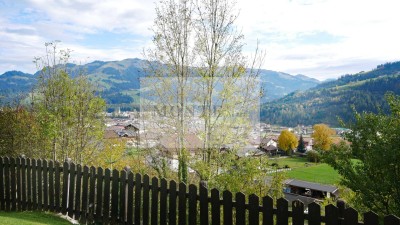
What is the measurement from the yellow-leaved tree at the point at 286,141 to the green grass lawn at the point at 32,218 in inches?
3110

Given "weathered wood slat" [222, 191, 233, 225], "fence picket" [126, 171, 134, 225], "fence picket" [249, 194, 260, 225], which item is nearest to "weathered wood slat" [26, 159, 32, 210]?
"fence picket" [126, 171, 134, 225]

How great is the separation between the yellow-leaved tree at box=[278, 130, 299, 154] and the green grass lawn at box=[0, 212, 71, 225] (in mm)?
78991

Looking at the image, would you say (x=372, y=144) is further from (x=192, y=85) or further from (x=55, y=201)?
(x=55, y=201)

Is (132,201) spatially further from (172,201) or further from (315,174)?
(315,174)

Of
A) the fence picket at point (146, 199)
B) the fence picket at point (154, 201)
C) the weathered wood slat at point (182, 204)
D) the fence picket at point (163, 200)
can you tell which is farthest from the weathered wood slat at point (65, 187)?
the weathered wood slat at point (182, 204)

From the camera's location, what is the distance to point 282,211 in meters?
5.05

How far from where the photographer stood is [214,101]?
421 inches

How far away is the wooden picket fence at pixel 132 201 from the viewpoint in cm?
501

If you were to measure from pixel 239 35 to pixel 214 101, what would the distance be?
230 centimetres

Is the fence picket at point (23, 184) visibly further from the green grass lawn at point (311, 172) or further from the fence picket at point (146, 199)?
the green grass lawn at point (311, 172)

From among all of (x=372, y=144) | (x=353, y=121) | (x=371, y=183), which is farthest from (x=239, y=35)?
(x=371, y=183)

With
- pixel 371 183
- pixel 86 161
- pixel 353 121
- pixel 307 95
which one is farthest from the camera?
pixel 307 95

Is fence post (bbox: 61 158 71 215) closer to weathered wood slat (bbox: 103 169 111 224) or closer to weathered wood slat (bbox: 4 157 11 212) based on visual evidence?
weathered wood slat (bbox: 103 169 111 224)

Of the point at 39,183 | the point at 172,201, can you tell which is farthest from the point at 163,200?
the point at 39,183
